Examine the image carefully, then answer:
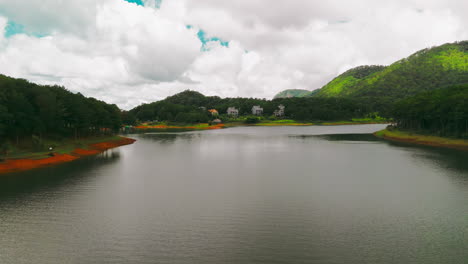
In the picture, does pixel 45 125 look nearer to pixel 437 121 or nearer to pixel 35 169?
pixel 35 169

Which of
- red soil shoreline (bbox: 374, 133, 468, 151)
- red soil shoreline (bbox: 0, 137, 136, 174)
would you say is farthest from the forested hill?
red soil shoreline (bbox: 374, 133, 468, 151)

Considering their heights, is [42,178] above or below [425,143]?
below

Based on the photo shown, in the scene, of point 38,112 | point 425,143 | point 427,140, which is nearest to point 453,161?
point 425,143

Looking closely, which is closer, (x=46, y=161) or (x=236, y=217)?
(x=236, y=217)

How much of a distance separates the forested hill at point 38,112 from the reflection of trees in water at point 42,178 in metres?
12.5

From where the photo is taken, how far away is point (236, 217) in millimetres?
23484

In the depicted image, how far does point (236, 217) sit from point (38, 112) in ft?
199

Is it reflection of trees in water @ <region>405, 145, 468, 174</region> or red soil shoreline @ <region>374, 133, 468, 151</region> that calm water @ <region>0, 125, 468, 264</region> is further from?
red soil shoreline @ <region>374, 133, 468, 151</region>

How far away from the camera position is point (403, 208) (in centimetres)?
2561

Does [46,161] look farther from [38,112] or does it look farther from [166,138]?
[166,138]

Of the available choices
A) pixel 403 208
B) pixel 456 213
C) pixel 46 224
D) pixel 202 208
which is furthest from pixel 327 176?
pixel 46 224

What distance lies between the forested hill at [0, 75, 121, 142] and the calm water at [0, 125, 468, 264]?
18.7 m

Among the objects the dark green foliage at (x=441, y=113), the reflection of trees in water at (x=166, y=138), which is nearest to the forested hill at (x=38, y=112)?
the reflection of trees in water at (x=166, y=138)

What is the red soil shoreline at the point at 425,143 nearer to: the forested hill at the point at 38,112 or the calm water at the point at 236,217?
the calm water at the point at 236,217
